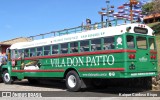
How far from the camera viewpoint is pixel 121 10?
57.3 metres

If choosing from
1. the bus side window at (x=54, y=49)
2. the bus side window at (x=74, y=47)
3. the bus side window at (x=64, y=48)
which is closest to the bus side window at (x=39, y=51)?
the bus side window at (x=54, y=49)

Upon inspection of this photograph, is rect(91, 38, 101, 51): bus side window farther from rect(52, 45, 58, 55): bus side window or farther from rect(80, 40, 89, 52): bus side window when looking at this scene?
rect(52, 45, 58, 55): bus side window

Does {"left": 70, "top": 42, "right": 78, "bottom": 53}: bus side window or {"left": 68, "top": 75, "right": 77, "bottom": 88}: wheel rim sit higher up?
{"left": 70, "top": 42, "right": 78, "bottom": 53}: bus side window

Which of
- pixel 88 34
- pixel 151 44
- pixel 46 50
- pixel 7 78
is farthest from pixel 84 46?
pixel 7 78

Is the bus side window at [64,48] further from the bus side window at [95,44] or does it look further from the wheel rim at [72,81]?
the bus side window at [95,44]

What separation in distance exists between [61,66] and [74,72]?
1070 millimetres

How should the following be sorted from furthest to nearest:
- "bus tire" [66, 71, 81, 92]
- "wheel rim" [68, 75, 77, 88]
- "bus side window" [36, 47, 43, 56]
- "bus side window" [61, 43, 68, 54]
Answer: "bus side window" [36, 47, 43, 56] < "bus side window" [61, 43, 68, 54] < "wheel rim" [68, 75, 77, 88] < "bus tire" [66, 71, 81, 92]

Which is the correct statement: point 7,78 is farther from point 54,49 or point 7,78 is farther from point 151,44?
point 151,44

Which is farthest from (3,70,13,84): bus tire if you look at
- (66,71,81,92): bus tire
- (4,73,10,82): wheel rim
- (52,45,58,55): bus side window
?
(66,71,81,92): bus tire

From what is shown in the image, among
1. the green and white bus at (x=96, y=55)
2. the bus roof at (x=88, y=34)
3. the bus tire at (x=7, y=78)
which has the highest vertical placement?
the bus roof at (x=88, y=34)

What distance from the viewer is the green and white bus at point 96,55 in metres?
13.0

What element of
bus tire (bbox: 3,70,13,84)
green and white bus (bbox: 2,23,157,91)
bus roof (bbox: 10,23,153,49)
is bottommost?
bus tire (bbox: 3,70,13,84)

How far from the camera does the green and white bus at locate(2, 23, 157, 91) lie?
13.0 meters

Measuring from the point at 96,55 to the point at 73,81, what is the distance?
1.94 meters
